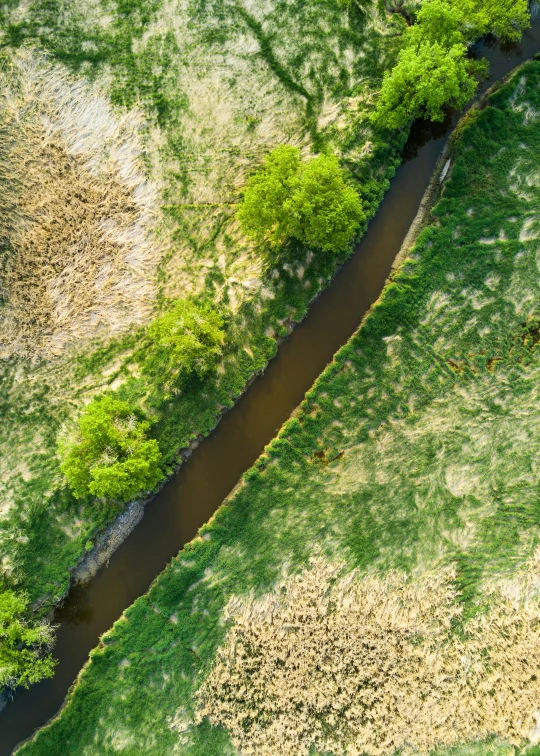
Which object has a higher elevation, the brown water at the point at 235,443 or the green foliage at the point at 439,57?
the green foliage at the point at 439,57

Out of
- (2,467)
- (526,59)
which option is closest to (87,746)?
(2,467)

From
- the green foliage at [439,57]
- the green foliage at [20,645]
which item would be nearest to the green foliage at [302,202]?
the green foliage at [439,57]

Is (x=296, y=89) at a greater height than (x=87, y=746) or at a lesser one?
greater

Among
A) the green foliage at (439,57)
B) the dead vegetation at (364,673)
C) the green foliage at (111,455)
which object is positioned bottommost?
the dead vegetation at (364,673)

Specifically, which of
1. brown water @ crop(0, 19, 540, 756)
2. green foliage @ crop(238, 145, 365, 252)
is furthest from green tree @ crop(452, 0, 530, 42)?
green foliage @ crop(238, 145, 365, 252)

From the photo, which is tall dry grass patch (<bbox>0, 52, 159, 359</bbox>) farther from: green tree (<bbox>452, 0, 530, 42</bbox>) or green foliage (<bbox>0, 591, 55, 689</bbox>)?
green tree (<bbox>452, 0, 530, 42</bbox>)

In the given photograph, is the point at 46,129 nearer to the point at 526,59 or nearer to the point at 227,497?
the point at 227,497

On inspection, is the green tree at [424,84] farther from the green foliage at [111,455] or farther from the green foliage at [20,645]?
the green foliage at [20,645]

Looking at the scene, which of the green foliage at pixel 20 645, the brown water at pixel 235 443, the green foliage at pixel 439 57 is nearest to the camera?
the green foliage at pixel 439 57
